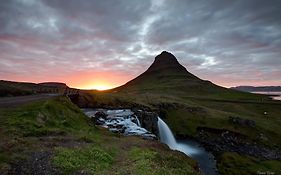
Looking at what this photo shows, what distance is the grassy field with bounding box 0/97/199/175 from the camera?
20.4 m

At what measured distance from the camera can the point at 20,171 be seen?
18750 millimetres

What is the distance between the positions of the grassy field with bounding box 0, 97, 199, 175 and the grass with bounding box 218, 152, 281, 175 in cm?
3520

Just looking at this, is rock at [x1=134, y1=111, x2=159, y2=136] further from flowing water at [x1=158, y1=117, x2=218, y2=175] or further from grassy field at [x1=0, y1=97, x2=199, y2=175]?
grassy field at [x1=0, y1=97, x2=199, y2=175]

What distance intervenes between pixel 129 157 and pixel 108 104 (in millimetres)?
64461

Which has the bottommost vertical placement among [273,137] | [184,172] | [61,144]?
[273,137]

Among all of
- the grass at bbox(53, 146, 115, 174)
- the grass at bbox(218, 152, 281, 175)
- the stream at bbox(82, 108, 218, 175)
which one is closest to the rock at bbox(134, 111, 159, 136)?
the stream at bbox(82, 108, 218, 175)

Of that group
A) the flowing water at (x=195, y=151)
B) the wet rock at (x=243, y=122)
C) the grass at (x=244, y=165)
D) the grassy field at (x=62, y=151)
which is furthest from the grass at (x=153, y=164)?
the wet rock at (x=243, y=122)

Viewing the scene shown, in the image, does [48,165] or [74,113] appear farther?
[74,113]

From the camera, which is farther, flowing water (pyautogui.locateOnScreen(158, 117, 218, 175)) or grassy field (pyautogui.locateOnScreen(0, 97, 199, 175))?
flowing water (pyautogui.locateOnScreen(158, 117, 218, 175))

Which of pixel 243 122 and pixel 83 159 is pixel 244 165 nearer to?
pixel 243 122

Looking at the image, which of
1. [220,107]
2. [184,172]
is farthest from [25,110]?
[220,107]

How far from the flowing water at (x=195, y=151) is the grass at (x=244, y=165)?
2377 mm

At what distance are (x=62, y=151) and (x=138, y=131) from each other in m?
23.5

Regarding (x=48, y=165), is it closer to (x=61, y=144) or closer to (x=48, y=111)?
(x=61, y=144)
